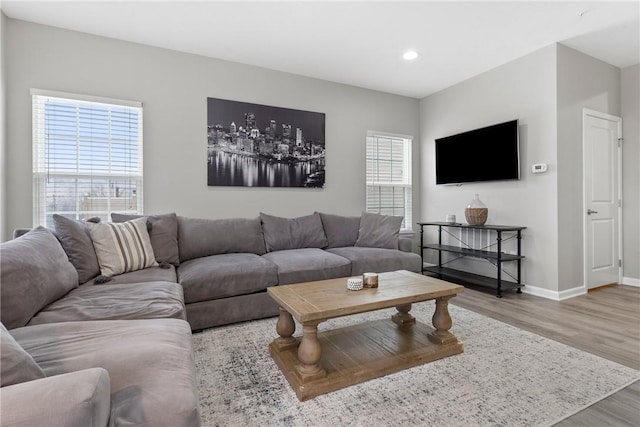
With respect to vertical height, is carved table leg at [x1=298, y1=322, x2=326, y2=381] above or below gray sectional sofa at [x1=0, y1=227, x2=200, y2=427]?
below

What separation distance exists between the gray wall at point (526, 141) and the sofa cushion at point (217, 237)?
2.87 m

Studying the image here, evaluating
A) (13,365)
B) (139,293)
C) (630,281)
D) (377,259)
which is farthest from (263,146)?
(630,281)

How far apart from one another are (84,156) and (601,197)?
225 inches

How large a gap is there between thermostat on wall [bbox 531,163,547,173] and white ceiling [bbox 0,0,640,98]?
1266 mm

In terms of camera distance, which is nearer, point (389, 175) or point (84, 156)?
point (84, 156)

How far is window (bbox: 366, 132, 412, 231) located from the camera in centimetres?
456

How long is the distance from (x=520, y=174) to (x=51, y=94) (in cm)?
490

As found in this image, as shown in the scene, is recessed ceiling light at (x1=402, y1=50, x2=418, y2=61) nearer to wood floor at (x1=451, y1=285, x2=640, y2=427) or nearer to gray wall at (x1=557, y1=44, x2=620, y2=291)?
gray wall at (x1=557, y1=44, x2=620, y2=291)

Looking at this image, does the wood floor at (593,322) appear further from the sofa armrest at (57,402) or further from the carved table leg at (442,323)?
the sofa armrest at (57,402)

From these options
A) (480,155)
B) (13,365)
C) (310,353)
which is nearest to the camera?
(13,365)

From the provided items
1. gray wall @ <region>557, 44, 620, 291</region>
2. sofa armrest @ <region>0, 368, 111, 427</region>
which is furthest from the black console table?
sofa armrest @ <region>0, 368, 111, 427</region>

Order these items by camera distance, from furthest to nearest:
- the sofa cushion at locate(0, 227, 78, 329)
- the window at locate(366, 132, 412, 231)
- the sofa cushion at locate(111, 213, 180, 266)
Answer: the window at locate(366, 132, 412, 231)
the sofa cushion at locate(111, 213, 180, 266)
the sofa cushion at locate(0, 227, 78, 329)

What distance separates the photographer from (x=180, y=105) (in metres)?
3.39

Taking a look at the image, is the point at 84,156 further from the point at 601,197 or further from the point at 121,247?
the point at 601,197
